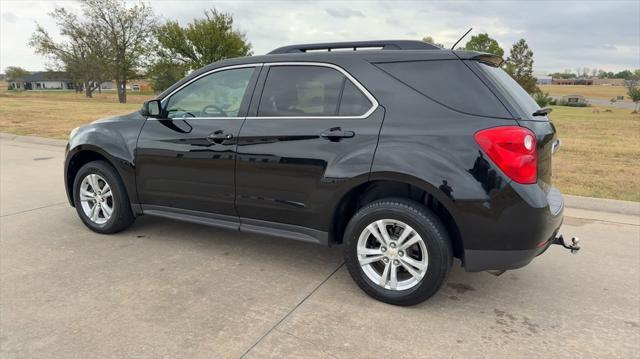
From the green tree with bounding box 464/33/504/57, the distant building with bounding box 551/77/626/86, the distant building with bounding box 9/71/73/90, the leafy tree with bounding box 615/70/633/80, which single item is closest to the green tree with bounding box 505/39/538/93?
the green tree with bounding box 464/33/504/57

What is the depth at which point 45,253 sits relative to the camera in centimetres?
401

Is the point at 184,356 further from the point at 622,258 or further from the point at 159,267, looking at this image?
the point at 622,258

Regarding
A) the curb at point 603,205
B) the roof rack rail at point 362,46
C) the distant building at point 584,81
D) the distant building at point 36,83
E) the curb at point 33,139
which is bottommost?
the curb at point 603,205

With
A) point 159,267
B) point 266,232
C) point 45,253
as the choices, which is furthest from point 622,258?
point 45,253

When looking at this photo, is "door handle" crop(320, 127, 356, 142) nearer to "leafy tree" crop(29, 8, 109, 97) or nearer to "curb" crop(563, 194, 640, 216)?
"curb" crop(563, 194, 640, 216)

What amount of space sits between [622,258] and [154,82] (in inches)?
2044

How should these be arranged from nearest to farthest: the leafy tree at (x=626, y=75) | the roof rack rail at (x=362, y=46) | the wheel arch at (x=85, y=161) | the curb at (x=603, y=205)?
the roof rack rail at (x=362, y=46) < the wheel arch at (x=85, y=161) < the curb at (x=603, y=205) < the leafy tree at (x=626, y=75)

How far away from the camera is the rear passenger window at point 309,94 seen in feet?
10.8

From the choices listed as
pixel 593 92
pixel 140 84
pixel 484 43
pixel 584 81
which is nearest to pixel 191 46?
pixel 484 43

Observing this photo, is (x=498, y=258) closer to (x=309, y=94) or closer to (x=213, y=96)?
(x=309, y=94)

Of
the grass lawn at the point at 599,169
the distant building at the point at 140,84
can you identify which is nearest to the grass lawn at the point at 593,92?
the distant building at the point at 140,84

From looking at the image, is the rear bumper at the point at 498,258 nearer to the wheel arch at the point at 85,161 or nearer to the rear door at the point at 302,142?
the rear door at the point at 302,142

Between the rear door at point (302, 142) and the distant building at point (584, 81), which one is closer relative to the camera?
the rear door at point (302, 142)

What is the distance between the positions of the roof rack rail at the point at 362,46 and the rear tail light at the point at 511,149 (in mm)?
859
